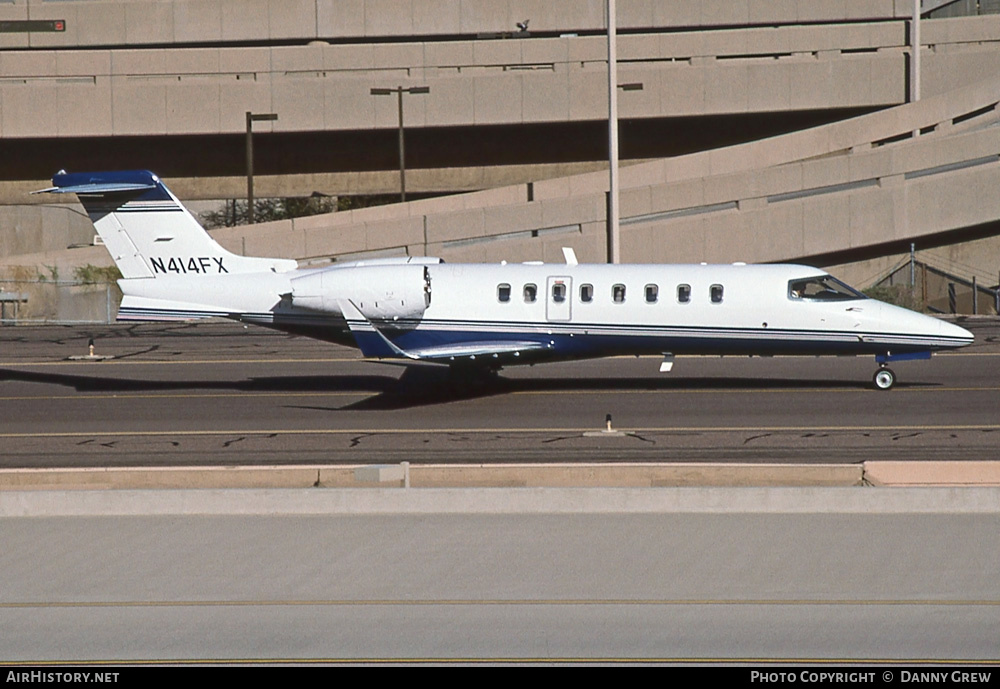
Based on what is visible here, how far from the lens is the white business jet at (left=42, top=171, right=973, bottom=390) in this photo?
77.8ft

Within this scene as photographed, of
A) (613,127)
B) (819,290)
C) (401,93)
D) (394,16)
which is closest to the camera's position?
(819,290)

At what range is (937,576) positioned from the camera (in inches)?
460

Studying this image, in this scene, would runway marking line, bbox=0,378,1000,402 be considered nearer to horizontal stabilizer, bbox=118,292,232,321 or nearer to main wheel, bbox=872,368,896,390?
main wheel, bbox=872,368,896,390

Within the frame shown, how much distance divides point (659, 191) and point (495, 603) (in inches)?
1372

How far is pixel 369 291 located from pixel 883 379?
9.45m

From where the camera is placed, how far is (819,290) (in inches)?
947

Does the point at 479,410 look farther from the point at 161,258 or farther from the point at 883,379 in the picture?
the point at 883,379

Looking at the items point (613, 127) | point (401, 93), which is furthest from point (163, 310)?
point (401, 93)

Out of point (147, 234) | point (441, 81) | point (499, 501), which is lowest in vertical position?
point (499, 501)

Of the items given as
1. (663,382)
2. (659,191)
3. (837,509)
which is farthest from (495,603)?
(659,191)

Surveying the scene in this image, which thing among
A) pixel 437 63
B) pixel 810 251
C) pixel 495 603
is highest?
pixel 437 63

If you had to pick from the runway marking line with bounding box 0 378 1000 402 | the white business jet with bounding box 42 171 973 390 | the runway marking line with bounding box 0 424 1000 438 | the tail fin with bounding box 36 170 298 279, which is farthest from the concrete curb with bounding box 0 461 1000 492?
the tail fin with bounding box 36 170 298 279

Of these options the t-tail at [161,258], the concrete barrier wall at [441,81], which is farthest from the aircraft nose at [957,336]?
the concrete barrier wall at [441,81]

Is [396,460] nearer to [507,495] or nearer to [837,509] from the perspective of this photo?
[507,495]
